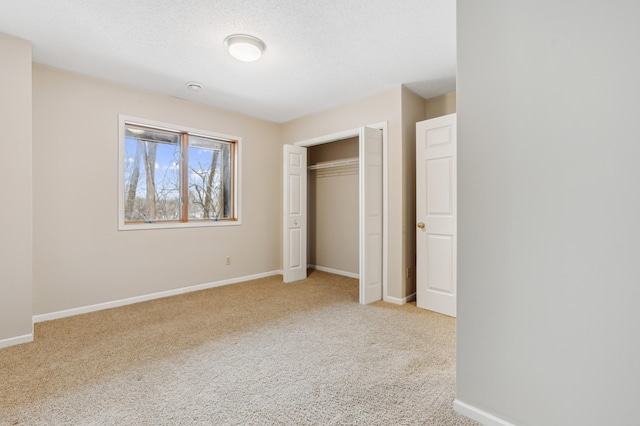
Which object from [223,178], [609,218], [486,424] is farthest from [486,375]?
[223,178]

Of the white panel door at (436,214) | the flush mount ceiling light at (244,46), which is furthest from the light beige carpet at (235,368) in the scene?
the flush mount ceiling light at (244,46)

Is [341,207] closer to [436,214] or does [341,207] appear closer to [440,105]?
[436,214]

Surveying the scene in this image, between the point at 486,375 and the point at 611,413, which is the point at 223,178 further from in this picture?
the point at 611,413

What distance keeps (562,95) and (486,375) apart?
1.35 m

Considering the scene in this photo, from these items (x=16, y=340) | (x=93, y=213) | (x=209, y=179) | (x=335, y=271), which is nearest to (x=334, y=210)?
(x=335, y=271)

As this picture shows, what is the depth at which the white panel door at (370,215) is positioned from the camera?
11.6 feet

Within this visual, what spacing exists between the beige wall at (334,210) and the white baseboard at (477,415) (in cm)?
332

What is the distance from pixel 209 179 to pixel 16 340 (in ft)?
8.52

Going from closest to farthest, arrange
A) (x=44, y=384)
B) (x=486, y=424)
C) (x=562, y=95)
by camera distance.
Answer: (x=562, y=95), (x=486, y=424), (x=44, y=384)

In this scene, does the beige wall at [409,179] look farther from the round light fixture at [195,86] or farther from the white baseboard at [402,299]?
the round light fixture at [195,86]

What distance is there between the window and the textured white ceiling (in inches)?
23.2

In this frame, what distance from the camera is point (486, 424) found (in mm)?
1508

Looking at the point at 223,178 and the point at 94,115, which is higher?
the point at 94,115

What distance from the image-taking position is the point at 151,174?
3836 mm
